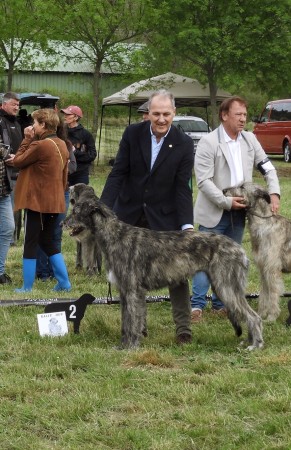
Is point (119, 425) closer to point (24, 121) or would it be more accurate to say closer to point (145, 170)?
point (145, 170)

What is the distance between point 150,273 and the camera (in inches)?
258

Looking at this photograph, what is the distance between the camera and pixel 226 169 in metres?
7.77

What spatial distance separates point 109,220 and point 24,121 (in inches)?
236

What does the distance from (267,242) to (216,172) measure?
0.80 meters

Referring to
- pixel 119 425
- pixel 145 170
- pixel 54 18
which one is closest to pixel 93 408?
pixel 119 425

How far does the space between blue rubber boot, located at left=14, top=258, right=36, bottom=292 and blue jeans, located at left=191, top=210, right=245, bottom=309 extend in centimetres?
186

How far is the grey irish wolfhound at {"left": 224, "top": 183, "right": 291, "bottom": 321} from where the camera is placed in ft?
25.2

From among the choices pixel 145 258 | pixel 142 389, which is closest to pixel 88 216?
pixel 145 258

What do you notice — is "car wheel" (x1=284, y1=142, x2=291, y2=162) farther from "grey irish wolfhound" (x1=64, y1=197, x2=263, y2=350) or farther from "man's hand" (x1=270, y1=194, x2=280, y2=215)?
"grey irish wolfhound" (x1=64, y1=197, x2=263, y2=350)

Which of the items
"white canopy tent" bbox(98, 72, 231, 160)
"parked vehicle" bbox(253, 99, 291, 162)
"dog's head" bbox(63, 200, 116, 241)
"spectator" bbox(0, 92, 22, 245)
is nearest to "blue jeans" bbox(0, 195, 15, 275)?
"spectator" bbox(0, 92, 22, 245)

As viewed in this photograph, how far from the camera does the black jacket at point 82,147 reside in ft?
37.3

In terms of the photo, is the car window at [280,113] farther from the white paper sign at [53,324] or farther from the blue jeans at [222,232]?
the white paper sign at [53,324]

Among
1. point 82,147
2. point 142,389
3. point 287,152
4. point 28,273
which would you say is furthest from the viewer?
point 287,152

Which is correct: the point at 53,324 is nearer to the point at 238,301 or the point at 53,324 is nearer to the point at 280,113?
the point at 238,301
